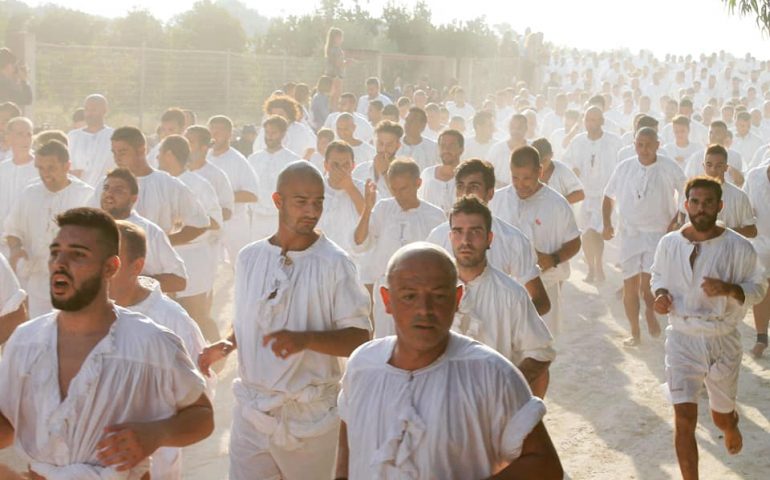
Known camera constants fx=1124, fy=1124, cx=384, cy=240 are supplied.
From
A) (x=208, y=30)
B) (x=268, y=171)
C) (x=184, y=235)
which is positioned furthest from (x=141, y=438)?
(x=208, y=30)

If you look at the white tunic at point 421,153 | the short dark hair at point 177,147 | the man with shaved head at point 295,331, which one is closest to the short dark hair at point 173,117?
the short dark hair at point 177,147

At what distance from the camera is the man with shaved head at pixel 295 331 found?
5578 mm

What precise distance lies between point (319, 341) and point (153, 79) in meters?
17.5

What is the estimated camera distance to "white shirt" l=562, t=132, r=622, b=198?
1512 cm

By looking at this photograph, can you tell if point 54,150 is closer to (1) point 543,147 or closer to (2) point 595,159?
(1) point 543,147

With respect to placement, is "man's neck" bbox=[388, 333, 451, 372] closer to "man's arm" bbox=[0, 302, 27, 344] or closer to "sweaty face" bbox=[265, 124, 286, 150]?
"man's arm" bbox=[0, 302, 27, 344]

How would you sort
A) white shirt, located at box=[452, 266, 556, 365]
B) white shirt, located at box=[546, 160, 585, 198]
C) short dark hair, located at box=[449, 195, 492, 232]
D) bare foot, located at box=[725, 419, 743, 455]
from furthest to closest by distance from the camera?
1. white shirt, located at box=[546, 160, 585, 198]
2. bare foot, located at box=[725, 419, 743, 455]
3. short dark hair, located at box=[449, 195, 492, 232]
4. white shirt, located at box=[452, 266, 556, 365]

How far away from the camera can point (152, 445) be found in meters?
3.88

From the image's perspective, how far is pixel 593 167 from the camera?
1519 cm

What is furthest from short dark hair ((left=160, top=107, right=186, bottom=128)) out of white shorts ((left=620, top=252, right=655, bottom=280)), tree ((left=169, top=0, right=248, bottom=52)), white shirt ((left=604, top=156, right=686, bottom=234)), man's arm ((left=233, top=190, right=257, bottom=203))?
tree ((left=169, top=0, right=248, bottom=52))

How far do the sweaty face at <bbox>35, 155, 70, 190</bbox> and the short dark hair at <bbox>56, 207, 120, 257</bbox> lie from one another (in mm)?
4853

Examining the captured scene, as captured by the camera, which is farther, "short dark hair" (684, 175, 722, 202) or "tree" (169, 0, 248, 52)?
"tree" (169, 0, 248, 52)

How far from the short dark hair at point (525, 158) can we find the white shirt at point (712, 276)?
1320 mm

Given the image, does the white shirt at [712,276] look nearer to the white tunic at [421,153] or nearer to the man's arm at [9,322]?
the man's arm at [9,322]
